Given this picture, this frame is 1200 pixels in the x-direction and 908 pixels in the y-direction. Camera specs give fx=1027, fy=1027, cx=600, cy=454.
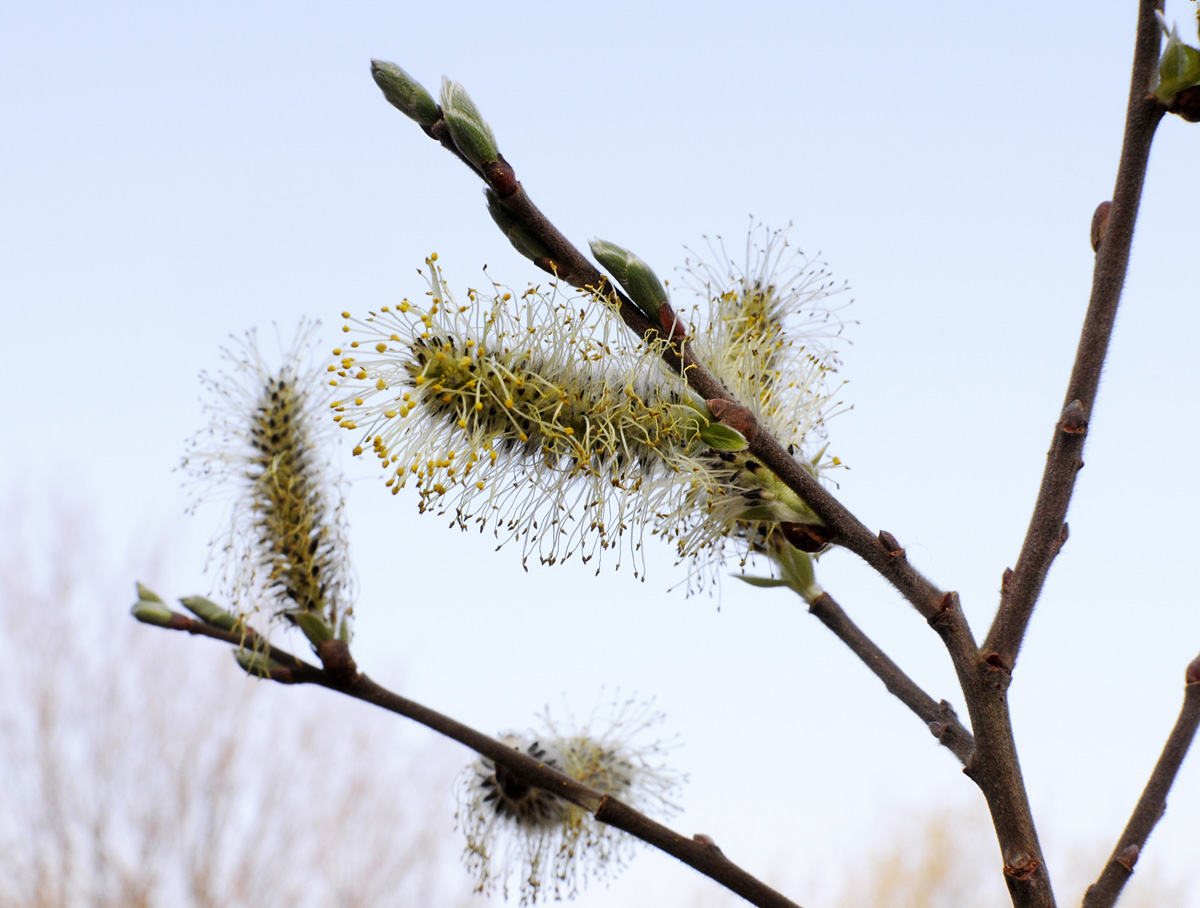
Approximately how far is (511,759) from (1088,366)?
0.77m

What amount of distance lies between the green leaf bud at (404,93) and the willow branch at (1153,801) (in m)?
0.97

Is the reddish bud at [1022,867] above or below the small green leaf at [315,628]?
above

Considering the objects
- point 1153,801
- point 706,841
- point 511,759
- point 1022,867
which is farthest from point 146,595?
point 1153,801

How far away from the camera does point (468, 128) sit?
35.0 inches

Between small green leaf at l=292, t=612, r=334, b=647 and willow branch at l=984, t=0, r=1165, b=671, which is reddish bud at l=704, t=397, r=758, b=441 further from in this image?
small green leaf at l=292, t=612, r=334, b=647

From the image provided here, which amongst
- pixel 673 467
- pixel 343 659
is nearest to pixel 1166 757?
pixel 673 467

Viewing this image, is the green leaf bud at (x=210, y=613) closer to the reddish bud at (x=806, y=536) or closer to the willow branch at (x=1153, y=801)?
the reddish bud at (x=806, y=536)

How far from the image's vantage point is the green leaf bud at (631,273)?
94 cm

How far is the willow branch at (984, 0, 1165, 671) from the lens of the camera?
97 centimetres

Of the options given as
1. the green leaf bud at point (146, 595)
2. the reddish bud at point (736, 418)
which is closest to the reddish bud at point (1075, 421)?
the reddish bud at point (736, 418)

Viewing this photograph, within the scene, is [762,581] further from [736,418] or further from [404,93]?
[404,93]

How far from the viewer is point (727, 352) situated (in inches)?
48.6

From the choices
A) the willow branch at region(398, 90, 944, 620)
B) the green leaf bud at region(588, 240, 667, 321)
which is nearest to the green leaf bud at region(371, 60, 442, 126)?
the willow branch at region(398, 90, 944, 620)

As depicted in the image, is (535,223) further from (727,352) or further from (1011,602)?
(1011,602)
